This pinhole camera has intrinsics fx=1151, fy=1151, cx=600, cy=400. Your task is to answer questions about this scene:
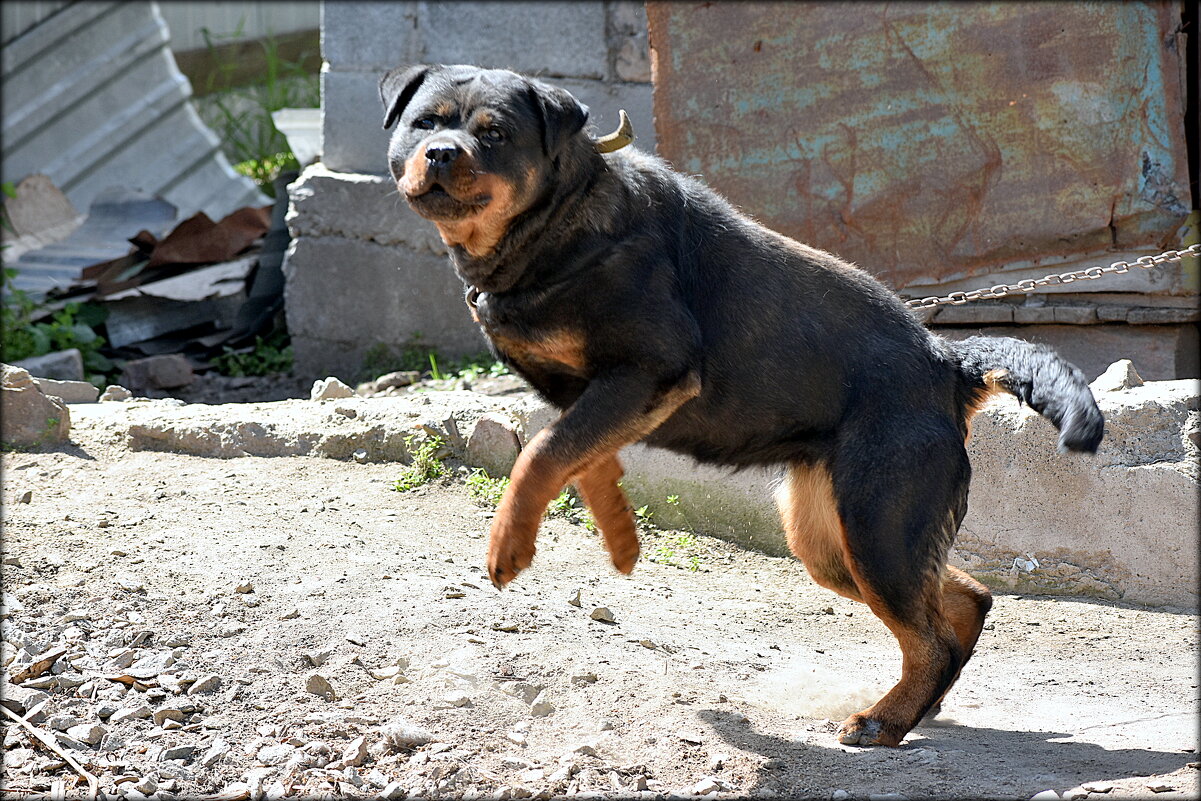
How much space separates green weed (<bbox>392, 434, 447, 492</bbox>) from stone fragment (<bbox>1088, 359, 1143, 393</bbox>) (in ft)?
10.2

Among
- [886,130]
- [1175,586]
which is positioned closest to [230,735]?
[1175,586]

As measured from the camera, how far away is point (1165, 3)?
5859 mm

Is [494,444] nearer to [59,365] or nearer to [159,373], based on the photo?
[159,373]

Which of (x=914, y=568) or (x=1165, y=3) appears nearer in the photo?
(x=914, y=568)

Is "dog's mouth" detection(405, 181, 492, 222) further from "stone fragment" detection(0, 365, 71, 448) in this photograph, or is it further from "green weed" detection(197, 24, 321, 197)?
"green weed" detection(197, 24, 321, 197)

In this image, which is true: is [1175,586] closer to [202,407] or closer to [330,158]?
[202,407]

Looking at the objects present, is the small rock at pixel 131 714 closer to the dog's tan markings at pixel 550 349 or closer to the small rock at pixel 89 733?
the small rock at pixel 89 733

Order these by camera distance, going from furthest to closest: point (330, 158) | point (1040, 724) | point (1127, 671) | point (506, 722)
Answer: point (330, 158) < point (1127, 671) < point (1040, 724) < point (506, 722)

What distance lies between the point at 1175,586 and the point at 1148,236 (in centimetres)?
206

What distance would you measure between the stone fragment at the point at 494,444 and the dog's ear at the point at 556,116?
218 centimetres

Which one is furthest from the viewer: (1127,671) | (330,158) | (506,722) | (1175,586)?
(330,158)

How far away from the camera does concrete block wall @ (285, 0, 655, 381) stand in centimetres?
723

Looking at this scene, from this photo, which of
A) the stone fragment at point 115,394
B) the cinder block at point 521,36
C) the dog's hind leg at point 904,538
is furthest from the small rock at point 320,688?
the cinder block at point 521,36

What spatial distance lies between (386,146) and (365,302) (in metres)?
1.08
